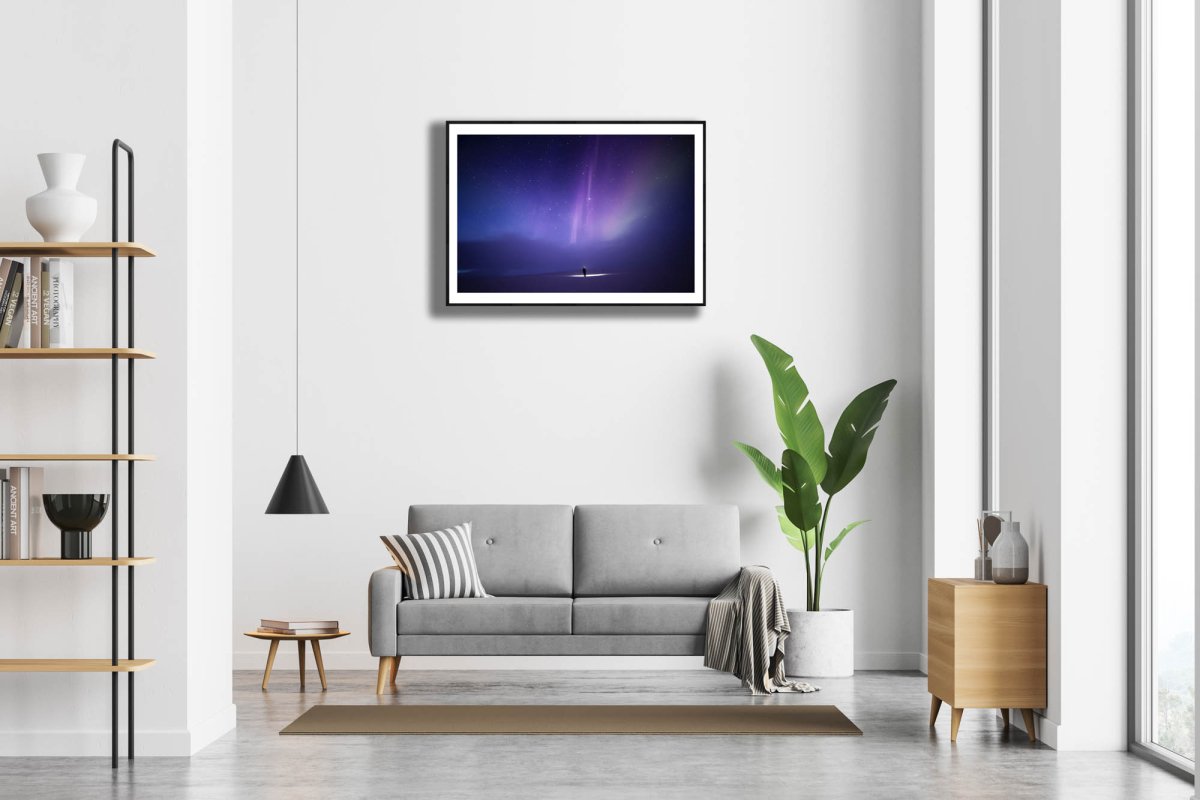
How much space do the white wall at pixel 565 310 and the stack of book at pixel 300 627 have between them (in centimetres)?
65

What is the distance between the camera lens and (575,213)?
6.42 m

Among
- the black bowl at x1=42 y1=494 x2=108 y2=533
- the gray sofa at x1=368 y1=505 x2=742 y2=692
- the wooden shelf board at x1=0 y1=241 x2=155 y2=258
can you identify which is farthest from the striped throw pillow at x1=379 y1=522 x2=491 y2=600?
the wooden shelf board at x1=0 y1=241 x2=155 y2=258

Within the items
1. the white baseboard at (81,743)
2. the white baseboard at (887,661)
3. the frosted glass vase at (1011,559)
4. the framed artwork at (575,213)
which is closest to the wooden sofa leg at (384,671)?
the white baseboard at (81,743)

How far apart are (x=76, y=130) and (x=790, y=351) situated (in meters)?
3.65

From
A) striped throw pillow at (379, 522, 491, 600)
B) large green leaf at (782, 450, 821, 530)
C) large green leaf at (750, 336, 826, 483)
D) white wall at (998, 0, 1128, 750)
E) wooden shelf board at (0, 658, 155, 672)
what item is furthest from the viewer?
large green leaf at (750, 336, 826, 483)

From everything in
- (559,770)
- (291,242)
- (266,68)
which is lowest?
(559,770)

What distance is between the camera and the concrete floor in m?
3.62

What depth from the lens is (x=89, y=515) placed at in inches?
156

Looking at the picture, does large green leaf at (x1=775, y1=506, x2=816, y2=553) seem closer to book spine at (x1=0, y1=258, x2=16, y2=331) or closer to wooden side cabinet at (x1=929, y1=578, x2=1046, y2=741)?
wooden side cabinet at (x1=929, y1=578, x2=1046, y2=741)

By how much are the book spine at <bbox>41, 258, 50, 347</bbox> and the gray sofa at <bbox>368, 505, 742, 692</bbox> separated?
1893mm

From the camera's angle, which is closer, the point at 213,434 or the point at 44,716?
the point at 44,716

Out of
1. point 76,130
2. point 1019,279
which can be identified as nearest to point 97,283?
point 76,130

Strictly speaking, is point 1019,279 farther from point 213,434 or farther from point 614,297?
point 213,434

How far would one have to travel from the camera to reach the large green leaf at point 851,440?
19.8 feet
